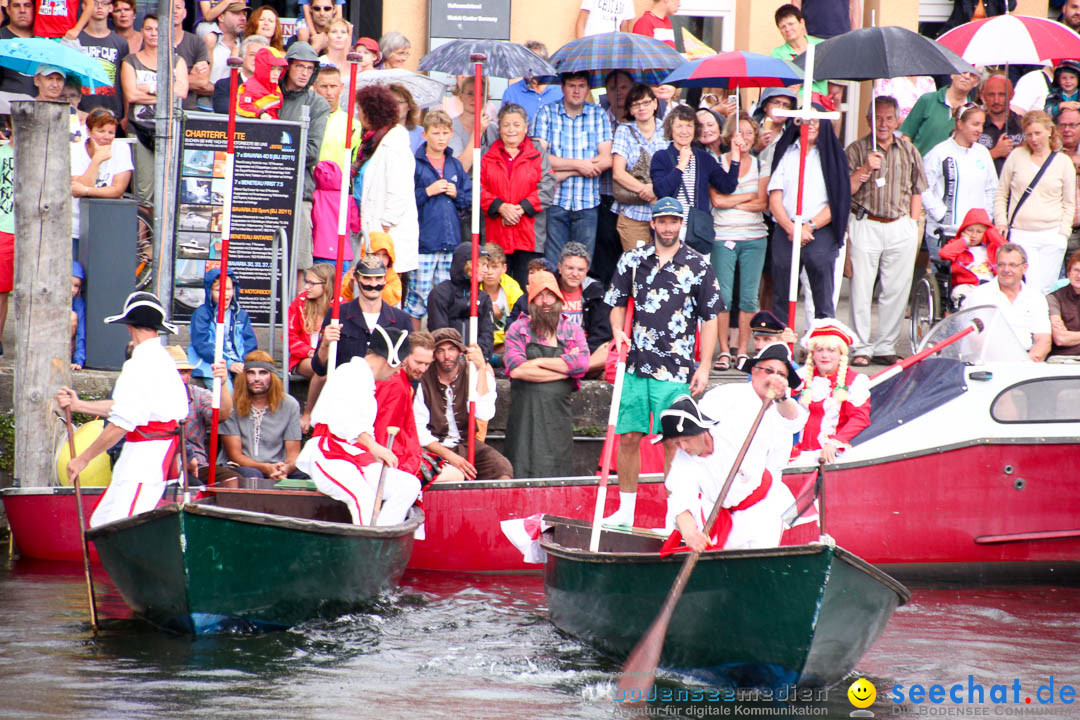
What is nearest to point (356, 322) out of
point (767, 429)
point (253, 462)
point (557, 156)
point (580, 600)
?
point (253, 462)

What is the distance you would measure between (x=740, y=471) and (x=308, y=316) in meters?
5.13

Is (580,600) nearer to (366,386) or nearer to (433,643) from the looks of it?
(433,643)

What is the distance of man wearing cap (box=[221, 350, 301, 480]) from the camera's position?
1155cm

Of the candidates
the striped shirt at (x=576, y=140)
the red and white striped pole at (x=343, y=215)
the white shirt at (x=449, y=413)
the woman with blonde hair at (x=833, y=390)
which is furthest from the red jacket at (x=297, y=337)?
the woman with blonde hair at (x=833, y=390)

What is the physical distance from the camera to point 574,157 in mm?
13062

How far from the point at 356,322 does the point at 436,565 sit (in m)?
1.96

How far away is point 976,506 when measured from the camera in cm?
1077

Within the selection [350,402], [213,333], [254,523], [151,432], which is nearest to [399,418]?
[350,402]

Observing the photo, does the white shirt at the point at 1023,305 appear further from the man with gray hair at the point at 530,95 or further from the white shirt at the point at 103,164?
the white shirt at the point at 103,164

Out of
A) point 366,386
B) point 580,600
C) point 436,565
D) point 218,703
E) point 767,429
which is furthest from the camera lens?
point 436,565

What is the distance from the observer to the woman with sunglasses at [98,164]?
1267 cm

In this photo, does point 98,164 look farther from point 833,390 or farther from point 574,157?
point 833,390

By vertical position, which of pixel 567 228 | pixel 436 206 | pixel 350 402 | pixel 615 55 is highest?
pixel 615 55

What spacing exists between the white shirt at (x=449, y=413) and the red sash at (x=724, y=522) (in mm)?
3135
